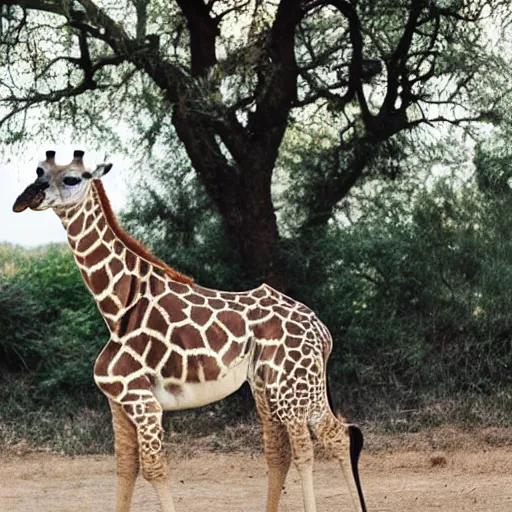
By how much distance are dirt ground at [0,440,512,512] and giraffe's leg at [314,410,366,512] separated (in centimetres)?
138

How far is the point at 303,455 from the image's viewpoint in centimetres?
471

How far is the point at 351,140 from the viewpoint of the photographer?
1008 centimetres

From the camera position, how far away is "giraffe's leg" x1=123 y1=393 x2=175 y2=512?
4.49 metres

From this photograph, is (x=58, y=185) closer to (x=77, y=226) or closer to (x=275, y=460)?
(x=77, y=226)

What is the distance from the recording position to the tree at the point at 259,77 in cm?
910

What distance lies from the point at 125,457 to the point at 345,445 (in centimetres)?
105

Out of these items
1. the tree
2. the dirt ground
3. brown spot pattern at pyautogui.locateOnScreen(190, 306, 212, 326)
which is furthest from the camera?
the tree

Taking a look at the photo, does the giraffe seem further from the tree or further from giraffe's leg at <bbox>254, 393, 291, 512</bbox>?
the tree

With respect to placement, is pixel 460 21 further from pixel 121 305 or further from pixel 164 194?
pixel 121 305

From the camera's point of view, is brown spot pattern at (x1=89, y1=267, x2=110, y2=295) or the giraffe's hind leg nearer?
brown spot pattern at (x1=89, y1=267, x2=110, y2=295)

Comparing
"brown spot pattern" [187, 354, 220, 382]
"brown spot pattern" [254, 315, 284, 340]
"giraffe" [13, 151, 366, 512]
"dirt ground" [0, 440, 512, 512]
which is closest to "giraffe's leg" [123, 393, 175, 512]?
"giraffe" [13, 151, 366, 512]

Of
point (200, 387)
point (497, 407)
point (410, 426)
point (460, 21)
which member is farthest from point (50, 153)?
point (460, 21)

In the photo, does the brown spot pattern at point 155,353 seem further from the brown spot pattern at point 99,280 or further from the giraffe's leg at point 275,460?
the giraffe's leg at point 275,460

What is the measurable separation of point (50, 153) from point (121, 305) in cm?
77
